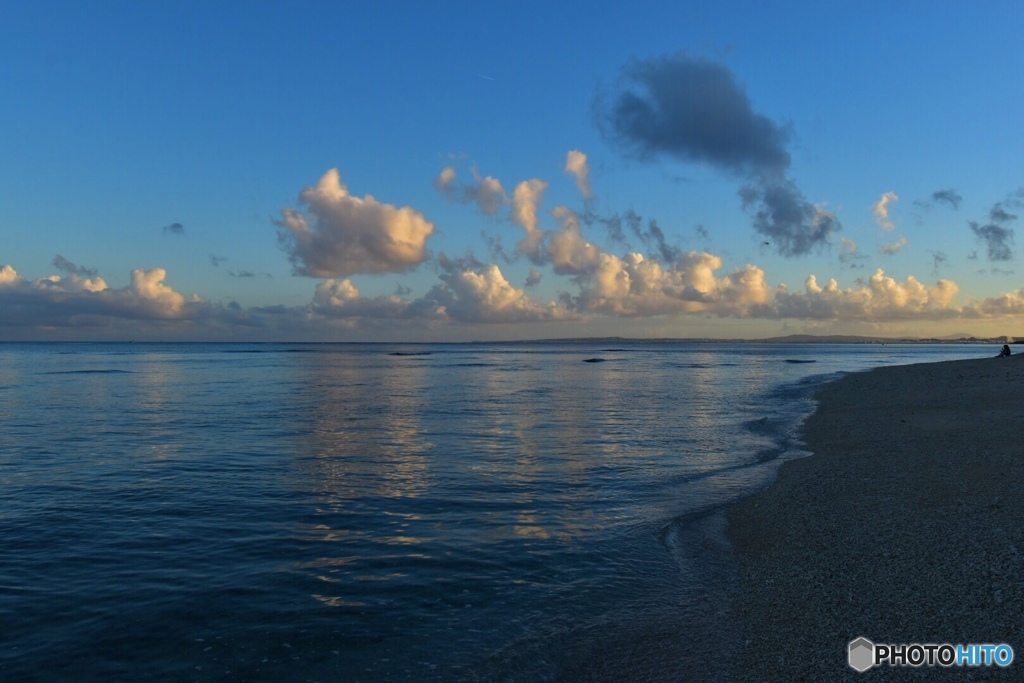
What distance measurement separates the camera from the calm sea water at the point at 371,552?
8258 millimetres

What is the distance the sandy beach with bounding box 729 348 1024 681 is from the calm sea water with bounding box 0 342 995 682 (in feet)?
2.37

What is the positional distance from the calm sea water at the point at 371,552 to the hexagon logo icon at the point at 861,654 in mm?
1396

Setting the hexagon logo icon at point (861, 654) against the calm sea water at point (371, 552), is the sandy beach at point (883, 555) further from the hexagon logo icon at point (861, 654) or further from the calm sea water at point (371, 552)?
the calm sea water at point (371, 552)

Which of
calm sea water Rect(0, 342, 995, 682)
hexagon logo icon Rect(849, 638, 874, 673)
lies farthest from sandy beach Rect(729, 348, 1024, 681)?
calm sea water Rect(0, 342, 995, 682)

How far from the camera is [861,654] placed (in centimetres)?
762

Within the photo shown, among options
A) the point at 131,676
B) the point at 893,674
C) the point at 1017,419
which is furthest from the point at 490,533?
the point at 1017,419

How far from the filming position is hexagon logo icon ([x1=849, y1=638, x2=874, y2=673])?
7.36 m

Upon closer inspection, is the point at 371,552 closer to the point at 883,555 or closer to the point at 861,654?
the point at 861,654

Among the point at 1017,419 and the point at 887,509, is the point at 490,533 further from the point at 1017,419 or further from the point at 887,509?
the point at 1017,419

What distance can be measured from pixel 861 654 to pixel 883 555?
380 centimetres

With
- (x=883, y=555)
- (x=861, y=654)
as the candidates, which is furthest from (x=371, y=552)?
(x=883, y=555)

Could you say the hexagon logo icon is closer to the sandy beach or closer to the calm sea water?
the sandy beach

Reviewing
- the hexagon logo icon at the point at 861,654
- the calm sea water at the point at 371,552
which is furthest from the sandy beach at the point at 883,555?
the calm sea water at the point at 371,552

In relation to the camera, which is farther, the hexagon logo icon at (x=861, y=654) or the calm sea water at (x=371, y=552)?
the calm sea water at (x=371, y=552)
